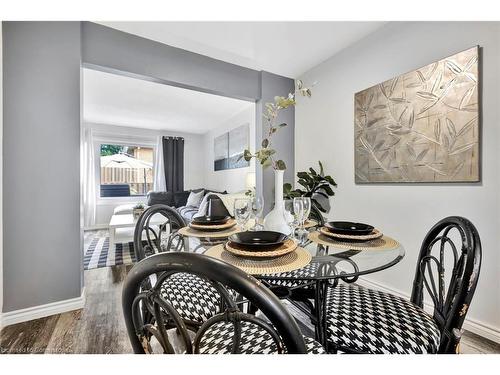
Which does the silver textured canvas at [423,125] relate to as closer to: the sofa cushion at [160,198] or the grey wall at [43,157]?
the grey wall at [43,157]

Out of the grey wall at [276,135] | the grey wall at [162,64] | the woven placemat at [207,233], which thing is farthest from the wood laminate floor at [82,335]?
the grey wall at [162,64]

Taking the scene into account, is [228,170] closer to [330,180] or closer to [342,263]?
[330,180]

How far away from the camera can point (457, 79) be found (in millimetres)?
1621

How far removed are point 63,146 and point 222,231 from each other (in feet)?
4.91

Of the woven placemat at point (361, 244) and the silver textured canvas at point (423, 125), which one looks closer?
the woven placemat at point (361, 244)

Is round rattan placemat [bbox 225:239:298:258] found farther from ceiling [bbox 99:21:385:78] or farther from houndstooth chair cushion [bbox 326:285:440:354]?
ceiling [bbox 99:21:385:78]

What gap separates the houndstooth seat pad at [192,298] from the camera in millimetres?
1075

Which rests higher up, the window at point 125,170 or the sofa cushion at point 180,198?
the window at point 125,170

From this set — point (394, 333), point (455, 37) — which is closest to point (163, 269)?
point (394, 333)

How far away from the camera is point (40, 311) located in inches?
70.9

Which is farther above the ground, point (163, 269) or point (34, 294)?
point (163, 269)

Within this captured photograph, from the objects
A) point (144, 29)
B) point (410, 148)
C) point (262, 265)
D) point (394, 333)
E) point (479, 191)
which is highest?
point (144, 29)

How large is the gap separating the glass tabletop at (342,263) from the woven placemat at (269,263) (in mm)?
27
